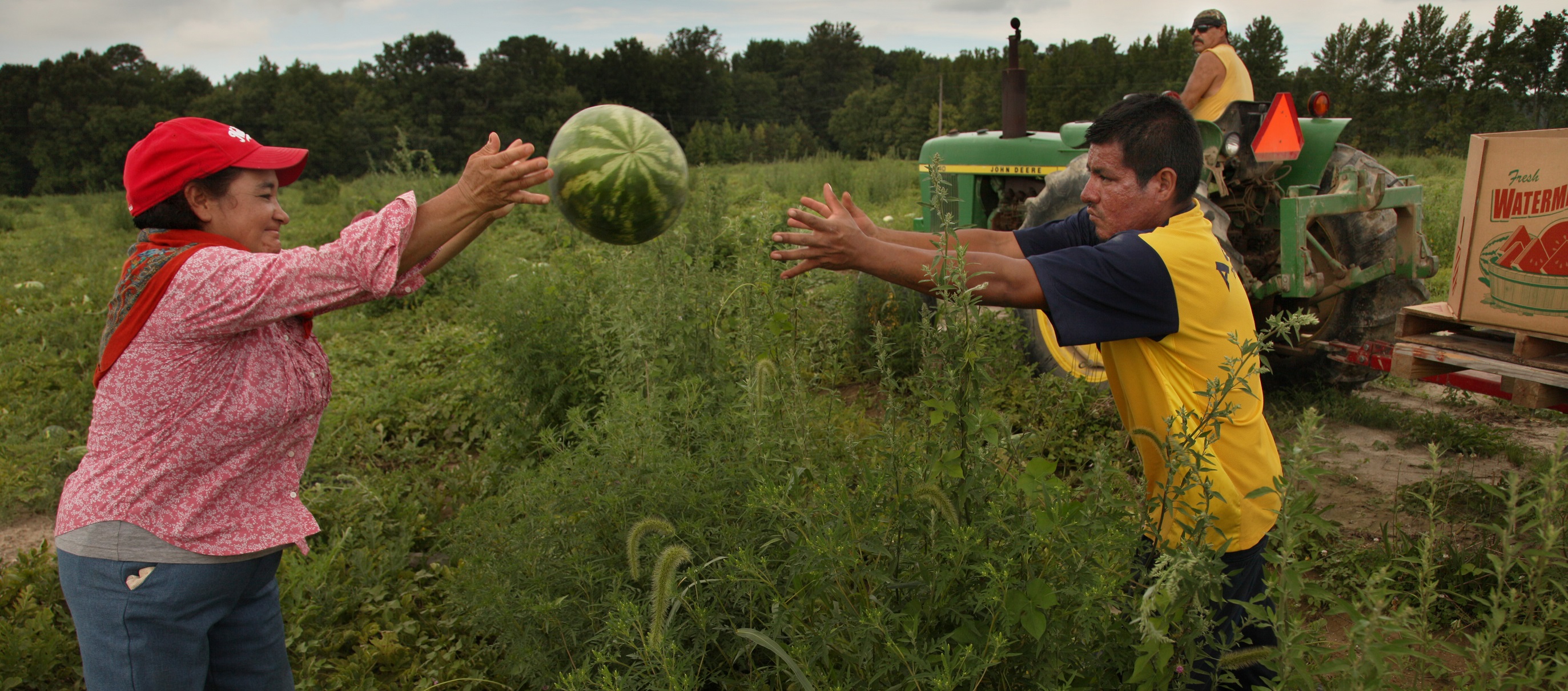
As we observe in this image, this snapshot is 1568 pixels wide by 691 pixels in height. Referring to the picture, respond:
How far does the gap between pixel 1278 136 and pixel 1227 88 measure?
24.8 inches

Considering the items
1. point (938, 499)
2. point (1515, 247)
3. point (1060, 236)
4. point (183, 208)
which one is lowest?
point (938, 499)

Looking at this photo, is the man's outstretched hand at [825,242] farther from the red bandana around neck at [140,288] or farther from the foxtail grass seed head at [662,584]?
the red bandana around neck at [140,288]

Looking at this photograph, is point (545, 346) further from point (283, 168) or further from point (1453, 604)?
point (1453, 604)

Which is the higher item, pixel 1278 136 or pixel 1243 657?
pixel 1278 136

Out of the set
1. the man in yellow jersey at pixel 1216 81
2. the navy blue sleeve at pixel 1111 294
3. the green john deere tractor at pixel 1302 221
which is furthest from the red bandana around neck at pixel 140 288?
the man in yellow jersey at pixel 1216 81

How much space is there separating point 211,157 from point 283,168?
0.20m

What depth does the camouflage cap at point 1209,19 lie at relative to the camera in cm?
617

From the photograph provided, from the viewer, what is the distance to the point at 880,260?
2320 millimetres

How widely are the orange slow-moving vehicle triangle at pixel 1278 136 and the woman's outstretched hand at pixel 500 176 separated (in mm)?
4895

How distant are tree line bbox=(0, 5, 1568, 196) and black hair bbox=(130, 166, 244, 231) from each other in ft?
80.1

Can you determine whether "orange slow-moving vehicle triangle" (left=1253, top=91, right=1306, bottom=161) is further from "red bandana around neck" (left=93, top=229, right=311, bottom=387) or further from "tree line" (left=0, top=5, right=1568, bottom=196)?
"tree line" (left=0, top=5, right=1568, bottom=196)

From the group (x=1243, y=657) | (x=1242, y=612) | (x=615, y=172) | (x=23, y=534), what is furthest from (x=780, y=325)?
(x=23, y=534)

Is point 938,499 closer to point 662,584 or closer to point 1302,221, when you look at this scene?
point 662,584

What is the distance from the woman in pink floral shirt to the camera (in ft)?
6.88
